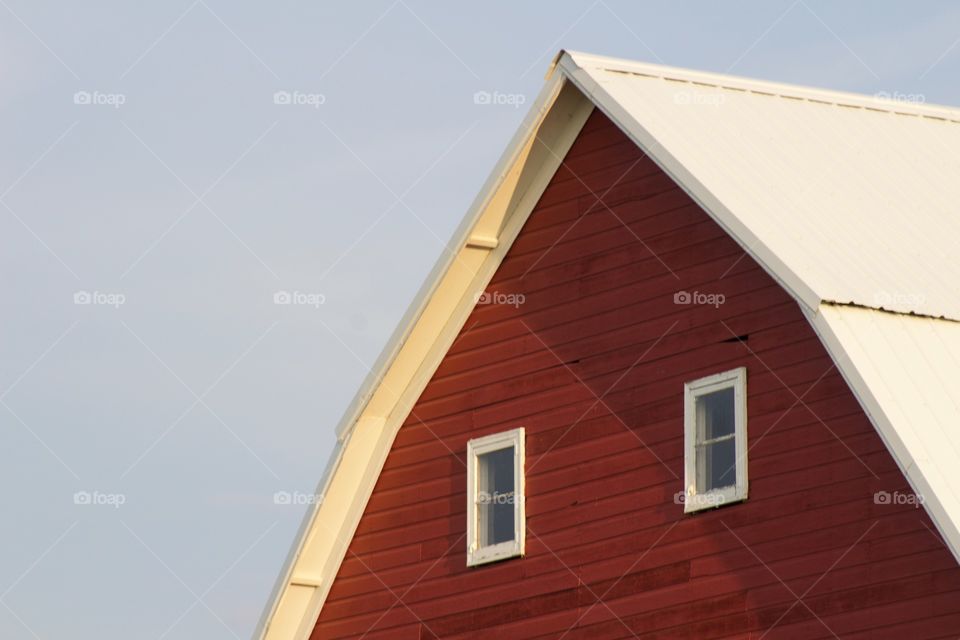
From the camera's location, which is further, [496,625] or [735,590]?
[496,625]

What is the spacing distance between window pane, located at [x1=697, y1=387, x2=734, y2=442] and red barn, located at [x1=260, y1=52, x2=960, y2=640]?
0.09 feet

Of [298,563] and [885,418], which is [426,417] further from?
[885,418]

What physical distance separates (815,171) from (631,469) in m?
3.69

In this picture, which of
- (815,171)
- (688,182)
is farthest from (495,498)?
(815,171)

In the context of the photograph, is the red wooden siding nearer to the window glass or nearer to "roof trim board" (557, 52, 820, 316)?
the window glass

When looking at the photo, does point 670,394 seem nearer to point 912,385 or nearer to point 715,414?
point 715,414

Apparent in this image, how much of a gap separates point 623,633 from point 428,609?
2834 mm

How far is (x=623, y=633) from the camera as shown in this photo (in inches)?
864

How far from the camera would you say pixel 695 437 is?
21797 millimetres

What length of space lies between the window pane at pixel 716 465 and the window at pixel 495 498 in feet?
8.12

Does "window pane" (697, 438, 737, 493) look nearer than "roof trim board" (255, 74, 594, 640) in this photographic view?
Yes

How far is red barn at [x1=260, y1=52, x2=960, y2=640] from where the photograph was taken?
19984 mm

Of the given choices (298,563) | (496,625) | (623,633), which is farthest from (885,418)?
(298,563)

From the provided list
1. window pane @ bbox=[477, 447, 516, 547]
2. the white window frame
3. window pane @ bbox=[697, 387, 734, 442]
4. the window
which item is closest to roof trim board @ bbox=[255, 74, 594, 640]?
the window
